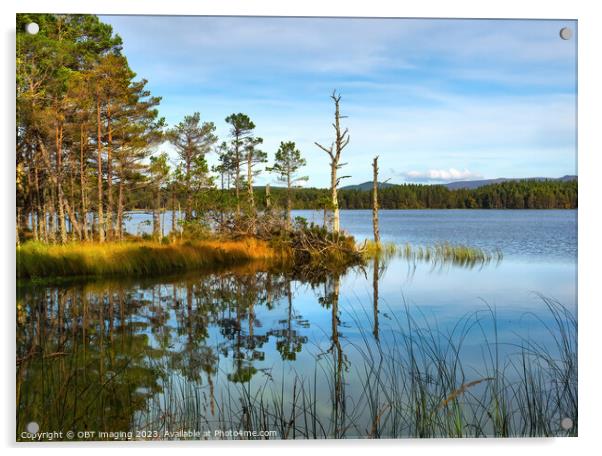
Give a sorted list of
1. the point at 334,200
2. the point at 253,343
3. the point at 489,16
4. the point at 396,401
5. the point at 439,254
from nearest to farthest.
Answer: the point at 396,401, the point at 489,16, the point at 253,343, the point at 334,200, the point at 439,254

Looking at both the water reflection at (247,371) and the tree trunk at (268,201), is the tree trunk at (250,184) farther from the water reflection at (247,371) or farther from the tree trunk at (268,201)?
the water reflection at (247,371)

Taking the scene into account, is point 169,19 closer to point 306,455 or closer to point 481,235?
point 306,455

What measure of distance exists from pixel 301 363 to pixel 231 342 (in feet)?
3.71

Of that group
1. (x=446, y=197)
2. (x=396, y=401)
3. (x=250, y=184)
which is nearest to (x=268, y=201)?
(x=250, y=184)

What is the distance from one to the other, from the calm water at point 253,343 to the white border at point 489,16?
200mm

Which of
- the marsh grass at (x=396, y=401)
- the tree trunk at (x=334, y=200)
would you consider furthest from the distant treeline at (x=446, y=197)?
the marsh grass at (x=396, y=401)

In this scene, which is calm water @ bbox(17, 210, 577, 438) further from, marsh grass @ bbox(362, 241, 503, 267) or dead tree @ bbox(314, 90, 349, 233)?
dead tree @ bbox(314, 90, 349, 233)

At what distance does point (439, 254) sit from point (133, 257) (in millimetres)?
8715

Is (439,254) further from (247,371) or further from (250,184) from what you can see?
(247,371)

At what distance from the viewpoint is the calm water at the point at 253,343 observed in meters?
4.42

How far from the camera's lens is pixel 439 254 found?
15422mm

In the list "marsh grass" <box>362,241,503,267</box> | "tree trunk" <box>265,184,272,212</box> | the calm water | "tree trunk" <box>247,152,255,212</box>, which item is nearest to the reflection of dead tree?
the calm water

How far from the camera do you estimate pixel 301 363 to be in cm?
555

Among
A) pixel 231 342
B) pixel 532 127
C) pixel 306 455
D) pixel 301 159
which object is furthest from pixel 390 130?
pixel 301 159
